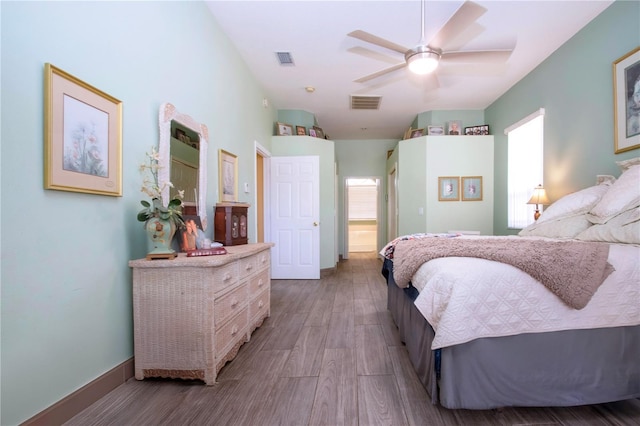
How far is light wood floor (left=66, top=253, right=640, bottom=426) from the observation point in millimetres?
1454

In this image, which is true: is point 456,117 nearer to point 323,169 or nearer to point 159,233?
point 323,169

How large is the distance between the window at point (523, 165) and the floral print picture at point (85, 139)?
4579 mm

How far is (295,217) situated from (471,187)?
10.1 ft

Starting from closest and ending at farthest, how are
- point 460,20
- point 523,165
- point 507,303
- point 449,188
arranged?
1. point 507,303
2. point 460,20
3. point 523,165
4. point 449,188

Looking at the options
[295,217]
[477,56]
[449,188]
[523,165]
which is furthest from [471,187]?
[295,217]

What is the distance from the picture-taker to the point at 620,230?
187 centimetres

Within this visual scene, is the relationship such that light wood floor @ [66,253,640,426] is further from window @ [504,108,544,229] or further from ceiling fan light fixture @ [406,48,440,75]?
window @ [504,108,544,229]

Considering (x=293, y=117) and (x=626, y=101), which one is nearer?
(x=626, y=101)

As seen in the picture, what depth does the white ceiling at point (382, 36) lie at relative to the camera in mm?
2717

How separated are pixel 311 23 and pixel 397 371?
3144 millimetres

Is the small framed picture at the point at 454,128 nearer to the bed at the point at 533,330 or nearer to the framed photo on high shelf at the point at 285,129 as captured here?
the framed photo on high shelf at the point at 285,129

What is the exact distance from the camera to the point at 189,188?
2408 millimetres

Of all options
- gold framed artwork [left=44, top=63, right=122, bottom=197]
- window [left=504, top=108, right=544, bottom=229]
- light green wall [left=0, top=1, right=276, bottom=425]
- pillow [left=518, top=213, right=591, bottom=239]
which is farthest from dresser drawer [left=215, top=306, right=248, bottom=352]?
window [left=504, top=108, right=544, bottom=229]

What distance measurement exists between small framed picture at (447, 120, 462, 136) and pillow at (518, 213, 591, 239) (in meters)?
2.92
